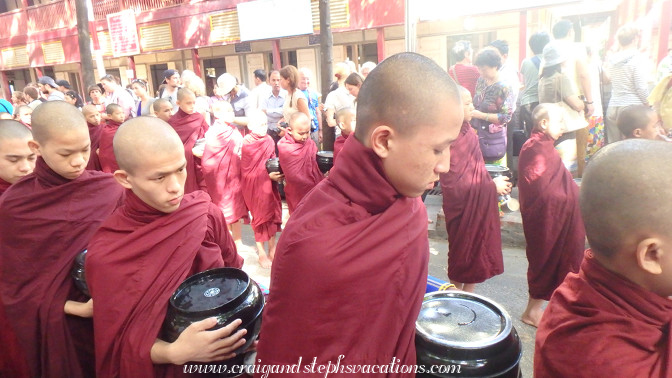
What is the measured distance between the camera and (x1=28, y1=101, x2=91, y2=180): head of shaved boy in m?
1.90

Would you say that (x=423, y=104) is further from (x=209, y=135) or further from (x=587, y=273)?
(x=209, y=135)

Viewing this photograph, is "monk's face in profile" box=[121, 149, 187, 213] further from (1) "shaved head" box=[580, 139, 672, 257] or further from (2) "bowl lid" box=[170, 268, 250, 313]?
(1) "shaved head" box=[580, 139, 672, 257]

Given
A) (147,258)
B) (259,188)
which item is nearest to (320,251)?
(147,258)

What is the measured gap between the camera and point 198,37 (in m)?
11.5

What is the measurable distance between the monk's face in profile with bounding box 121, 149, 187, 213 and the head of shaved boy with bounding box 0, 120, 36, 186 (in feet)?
3.51

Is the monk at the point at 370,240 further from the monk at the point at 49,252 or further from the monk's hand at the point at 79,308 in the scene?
the monk at the point at 49,252

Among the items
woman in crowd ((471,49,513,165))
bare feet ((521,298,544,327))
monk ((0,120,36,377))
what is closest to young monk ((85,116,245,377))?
monk ((0,120,36,377))

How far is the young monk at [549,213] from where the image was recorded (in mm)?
2695

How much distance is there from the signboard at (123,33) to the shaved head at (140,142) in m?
12.8

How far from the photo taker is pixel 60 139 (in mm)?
1897

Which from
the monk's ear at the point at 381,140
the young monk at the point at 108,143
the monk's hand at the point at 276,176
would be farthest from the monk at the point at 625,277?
the young monk at the point at 108,143

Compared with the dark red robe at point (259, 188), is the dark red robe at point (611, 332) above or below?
above

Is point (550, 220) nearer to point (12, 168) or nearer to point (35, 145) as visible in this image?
point (35, 145)

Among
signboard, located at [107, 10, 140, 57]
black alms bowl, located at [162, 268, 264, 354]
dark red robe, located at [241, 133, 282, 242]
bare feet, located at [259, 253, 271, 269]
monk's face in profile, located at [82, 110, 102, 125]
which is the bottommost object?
bare feet, located at [259, 253, 271, 269]
